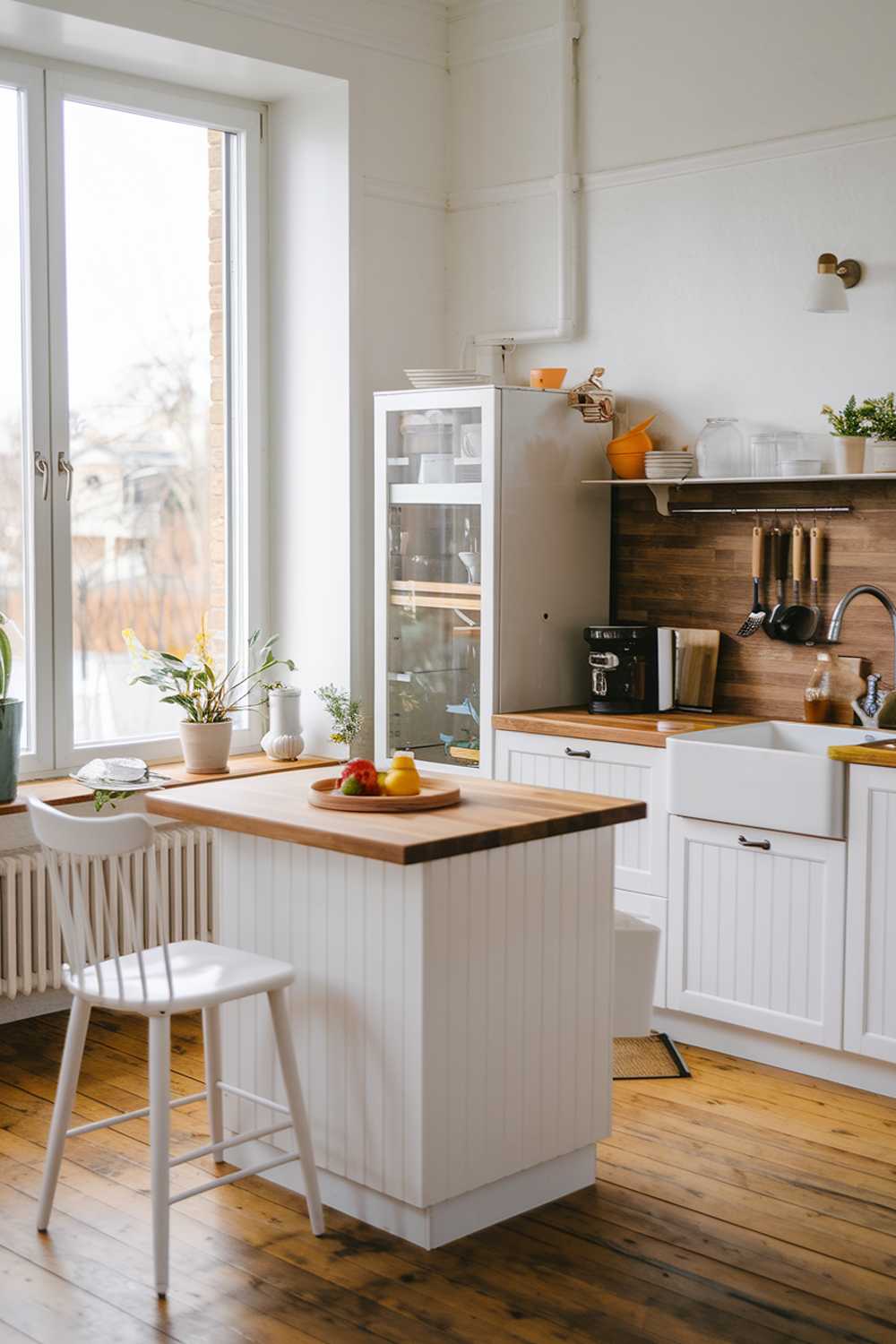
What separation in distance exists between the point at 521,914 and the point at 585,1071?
1.45ft

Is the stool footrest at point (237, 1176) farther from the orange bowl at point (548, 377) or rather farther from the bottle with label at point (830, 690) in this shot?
the orange bowl at point (548, 377)

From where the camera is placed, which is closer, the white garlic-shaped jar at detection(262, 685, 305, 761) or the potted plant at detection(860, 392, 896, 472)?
the potted plant at detection(860, 392, 896, 472)

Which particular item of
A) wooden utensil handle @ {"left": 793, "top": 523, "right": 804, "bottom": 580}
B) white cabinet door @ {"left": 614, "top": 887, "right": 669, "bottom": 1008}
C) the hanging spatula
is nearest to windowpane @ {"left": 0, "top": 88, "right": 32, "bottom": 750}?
white cabinet door @ {"left": 614, "top": 887, "right": 669, "bottom": 1008}

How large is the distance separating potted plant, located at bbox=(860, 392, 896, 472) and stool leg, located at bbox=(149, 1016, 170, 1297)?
2.53 meters

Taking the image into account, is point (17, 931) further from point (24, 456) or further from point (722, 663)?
point (722, 663)

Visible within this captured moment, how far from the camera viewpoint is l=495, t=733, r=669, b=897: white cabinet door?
4281 mm

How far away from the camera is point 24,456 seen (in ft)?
15.1

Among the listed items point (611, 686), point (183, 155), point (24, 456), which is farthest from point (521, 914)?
point (183, 155)

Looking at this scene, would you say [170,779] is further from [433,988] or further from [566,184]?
[566,184]

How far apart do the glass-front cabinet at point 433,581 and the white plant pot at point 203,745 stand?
0.55m

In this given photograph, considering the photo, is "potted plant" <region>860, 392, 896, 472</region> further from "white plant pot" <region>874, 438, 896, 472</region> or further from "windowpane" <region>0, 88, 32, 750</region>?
"windowpane" <region>0, 88, 32, 750</region>

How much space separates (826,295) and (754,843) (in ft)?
5.13

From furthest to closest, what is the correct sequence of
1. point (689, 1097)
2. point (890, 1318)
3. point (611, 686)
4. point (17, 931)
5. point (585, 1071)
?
point (611, 686)
point (17, 931)
point (689, 1097)
point (585, 1071)
point (890, 1318)

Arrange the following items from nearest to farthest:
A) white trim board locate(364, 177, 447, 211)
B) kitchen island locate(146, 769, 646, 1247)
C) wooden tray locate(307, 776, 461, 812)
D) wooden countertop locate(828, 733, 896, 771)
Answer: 1. kitchen island locate(146, 769, 646, 1247)
2. wooden tray locate(307, 776, 461, 812)
3. wooden countertop locate(828, 733, 896, 771)
4. white trim board locate(364, 177, 447, 211)
